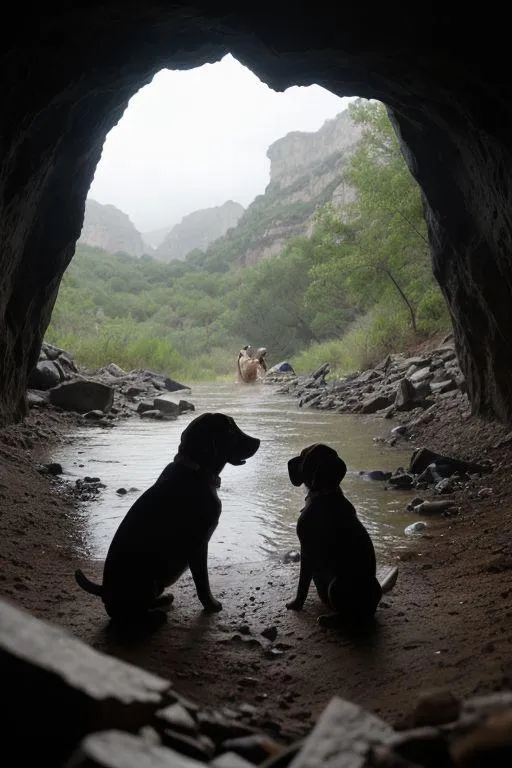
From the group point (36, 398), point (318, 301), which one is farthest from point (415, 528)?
point (318, 301)

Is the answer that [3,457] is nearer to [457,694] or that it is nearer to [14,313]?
[14,313]

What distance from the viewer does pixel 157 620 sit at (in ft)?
11.4

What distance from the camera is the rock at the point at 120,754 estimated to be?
1221mm

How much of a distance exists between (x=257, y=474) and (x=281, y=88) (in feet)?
15.2

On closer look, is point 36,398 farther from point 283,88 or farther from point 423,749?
point 423,749

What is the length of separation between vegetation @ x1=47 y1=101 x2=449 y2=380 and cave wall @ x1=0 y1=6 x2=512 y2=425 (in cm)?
920

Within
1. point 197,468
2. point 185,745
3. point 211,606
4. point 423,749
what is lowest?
point 211,606

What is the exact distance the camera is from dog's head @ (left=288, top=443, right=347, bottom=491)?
3.83 m

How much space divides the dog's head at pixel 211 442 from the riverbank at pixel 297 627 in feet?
3.04

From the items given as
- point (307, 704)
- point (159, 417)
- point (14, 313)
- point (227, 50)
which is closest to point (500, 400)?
point (227, 50)

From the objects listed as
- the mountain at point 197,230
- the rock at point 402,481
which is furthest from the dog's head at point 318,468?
the mountain at point 197,230

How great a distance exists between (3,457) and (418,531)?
4.74 metres

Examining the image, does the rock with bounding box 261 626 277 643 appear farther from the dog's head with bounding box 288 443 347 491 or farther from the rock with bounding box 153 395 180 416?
the rock with bounding box 153 395 180 416

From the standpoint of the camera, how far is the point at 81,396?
12.3 m
